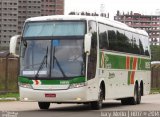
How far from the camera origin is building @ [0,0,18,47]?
14200 cm

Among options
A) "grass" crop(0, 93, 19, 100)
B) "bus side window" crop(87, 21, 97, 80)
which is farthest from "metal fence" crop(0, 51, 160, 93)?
"bus side window" crop(87, 21, 97, 80)

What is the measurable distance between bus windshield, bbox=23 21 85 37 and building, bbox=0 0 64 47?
118489mm

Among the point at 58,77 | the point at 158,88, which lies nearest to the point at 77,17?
the point at 58,77

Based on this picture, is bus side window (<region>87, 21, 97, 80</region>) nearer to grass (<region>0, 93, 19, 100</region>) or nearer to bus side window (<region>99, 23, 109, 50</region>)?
bus side window (<region>99, 23, 109, 50</region>)

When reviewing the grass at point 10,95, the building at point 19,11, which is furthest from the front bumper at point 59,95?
the building at point 19,11

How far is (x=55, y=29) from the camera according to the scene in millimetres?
21312

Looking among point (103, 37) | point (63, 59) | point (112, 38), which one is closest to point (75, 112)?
point (63, 59)

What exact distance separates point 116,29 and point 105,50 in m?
2.37

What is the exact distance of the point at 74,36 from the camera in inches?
822

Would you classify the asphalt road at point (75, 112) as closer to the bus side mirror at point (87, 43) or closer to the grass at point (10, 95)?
the bus side mirror at point (87, 43)

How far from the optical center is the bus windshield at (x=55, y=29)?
21109mm

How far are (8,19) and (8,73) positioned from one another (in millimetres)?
115020

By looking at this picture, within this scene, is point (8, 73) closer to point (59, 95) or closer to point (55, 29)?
point (55, 29)

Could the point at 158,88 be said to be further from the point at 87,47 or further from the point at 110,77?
the point at 87,47
